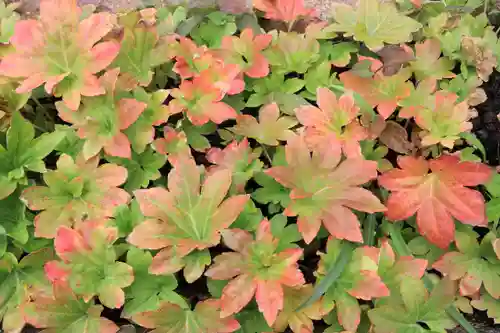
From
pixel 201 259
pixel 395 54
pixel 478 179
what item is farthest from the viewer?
pixel 395 54

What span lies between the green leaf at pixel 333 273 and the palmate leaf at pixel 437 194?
13 cm

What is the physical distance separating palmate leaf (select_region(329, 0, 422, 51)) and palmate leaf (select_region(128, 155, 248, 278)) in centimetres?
58

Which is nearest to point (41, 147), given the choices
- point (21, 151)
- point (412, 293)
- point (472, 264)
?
point (21, 151)

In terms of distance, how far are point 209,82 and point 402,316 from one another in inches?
27.0

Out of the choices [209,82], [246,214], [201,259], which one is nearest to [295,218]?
[246,214]

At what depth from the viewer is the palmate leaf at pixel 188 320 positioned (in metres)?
1.09

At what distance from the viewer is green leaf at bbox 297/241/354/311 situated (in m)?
1.13

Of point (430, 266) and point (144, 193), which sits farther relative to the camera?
point (430, 266)

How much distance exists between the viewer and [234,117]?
1.31m

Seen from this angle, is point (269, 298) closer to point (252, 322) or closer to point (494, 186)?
point (252, 322)

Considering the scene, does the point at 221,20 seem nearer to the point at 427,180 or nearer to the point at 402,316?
the point at 427,180

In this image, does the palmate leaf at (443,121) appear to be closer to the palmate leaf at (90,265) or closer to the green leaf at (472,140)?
the green leaf at (472,140)

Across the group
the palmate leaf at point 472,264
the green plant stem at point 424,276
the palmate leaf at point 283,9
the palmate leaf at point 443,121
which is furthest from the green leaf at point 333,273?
the palmate leaf at point 283,9

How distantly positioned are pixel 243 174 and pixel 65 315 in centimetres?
47
